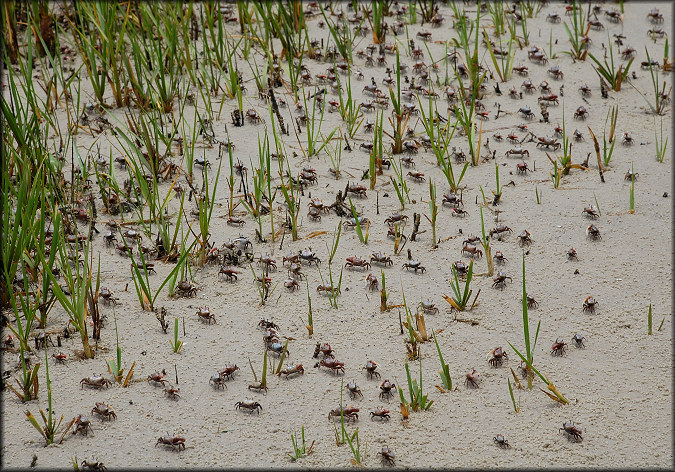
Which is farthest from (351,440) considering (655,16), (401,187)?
(655,16)

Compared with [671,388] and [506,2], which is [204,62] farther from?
[671,388]

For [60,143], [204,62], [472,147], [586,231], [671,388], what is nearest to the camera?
[671,388]

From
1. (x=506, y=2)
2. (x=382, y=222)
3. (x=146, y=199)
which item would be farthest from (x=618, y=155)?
(x=146, y=199)

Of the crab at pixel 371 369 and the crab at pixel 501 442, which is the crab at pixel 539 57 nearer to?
the crab at pixel 371 369

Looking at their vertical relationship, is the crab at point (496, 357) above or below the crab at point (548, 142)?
below

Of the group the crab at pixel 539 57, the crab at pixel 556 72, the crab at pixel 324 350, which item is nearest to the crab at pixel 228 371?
the crab at pixel 324 350

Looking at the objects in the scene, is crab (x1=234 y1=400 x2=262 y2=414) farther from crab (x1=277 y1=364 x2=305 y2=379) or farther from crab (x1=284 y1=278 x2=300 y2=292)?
crab (x1=284 y1=278 x2=300 y2=292)

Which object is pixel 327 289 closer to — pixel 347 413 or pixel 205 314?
pixel 205 314
